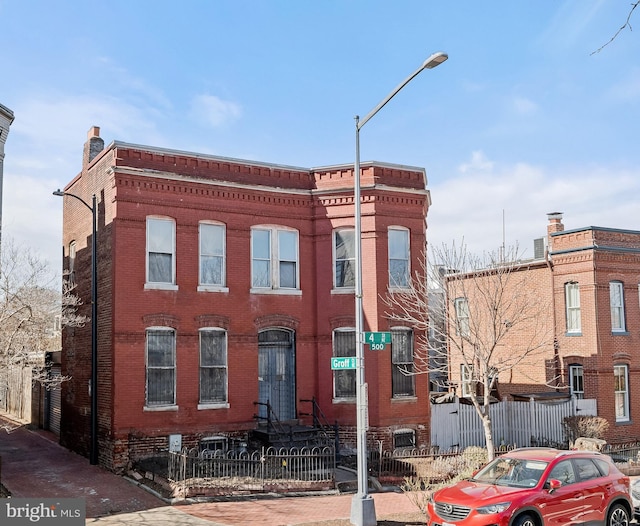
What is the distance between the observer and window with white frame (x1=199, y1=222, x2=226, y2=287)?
21.4 meters

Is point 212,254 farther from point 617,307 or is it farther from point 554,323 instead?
point 617,307

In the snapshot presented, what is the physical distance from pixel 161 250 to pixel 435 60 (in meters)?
11.4

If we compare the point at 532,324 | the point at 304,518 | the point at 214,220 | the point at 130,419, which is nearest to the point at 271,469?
the point at 304,518

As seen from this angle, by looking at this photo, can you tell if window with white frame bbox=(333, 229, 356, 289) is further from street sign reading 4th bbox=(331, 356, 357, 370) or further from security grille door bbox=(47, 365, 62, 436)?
security grille door bbox=(47, 365, 62, 436)

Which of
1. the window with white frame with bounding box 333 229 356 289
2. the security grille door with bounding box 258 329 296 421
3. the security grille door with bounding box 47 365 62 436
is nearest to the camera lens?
the security grille door with bounding box 258 329 296 421

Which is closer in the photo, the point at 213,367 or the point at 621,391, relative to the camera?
the point at 213,367

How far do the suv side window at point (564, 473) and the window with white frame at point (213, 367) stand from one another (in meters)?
11.5

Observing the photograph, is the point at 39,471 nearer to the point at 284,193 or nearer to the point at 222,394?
the point at 222,394

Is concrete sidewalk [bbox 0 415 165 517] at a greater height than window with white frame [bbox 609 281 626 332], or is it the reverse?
window with white frame [bbox 609 281 626 332]

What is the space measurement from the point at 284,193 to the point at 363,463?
11.4 metres

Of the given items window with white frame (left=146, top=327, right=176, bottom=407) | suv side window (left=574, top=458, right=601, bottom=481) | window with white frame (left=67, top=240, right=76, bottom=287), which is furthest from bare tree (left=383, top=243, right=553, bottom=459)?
window with white frame (left=67, top=240, right=76, bottom=287)

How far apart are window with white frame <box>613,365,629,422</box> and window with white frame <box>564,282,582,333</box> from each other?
2.16 metres

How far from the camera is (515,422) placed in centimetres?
2502

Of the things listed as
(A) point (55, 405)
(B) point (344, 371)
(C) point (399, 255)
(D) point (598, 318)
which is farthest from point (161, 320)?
(D) point (598, 318)
